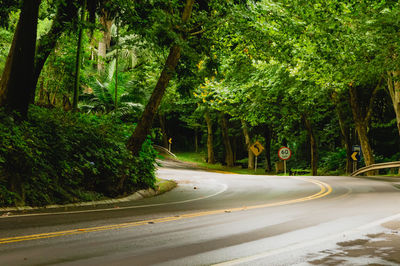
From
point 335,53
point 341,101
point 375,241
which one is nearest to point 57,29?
point 335,53

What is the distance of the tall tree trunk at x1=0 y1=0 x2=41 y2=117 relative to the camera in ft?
36.5

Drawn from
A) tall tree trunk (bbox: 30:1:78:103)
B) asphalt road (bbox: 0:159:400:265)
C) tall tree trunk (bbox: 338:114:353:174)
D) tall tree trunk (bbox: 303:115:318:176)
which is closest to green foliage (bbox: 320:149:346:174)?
tall tree trunk (bbox: 338:114:353:174)

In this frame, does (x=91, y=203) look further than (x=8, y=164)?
Yes

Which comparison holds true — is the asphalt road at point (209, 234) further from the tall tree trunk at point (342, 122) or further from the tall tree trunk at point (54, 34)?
the tall tree trunk at point (342, 122)

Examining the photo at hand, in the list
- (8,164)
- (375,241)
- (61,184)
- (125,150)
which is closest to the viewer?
(375,241)

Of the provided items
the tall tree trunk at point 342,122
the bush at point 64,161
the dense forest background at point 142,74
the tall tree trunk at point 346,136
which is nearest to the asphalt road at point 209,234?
the bush at point 64,161

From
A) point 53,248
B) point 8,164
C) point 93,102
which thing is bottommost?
→ point 53,248

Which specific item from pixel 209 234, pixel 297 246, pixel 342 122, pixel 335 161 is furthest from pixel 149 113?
pixel 335 161

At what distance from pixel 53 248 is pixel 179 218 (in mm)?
3372

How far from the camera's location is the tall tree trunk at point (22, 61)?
36.5ft

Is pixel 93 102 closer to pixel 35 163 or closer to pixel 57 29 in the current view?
pixel 57 29

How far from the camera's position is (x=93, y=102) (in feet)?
94.4

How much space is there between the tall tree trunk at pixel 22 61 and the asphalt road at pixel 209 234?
381cm

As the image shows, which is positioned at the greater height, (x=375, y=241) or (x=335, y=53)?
(x=335, y=53)
